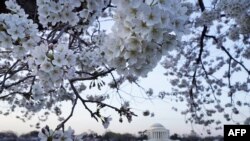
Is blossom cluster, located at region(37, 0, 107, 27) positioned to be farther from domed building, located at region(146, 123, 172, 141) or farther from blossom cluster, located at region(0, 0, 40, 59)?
domed building, located at region(146, 123, 172, 141)

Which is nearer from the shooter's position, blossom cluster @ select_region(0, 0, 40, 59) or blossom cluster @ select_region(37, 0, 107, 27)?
blossom cluster @ select_region(0, 0, 40, 59)

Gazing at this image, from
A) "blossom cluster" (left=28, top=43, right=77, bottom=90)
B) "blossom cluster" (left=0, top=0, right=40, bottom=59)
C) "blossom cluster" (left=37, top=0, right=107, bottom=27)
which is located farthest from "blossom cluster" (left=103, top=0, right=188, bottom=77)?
"blossom cluster" (left=37, top=0, right=107, bottom=27)

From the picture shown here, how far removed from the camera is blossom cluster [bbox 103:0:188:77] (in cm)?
179

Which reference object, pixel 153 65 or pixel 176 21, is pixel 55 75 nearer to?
pixel 153 65

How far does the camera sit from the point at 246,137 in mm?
6832

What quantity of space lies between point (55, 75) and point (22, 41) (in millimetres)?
347

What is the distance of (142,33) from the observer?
179cm

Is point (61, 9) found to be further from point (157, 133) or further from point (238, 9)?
point (157, 133)

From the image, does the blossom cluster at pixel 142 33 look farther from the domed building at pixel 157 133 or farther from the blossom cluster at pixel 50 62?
the domed building at pixel 157 133

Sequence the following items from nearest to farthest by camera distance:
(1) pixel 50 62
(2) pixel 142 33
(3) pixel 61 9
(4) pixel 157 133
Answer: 1. (2) pixel 142 33
2. (1) pixel 50 62
3. (3) pixel 61 9
4. (4) pixel 157 133

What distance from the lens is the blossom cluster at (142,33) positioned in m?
1.79

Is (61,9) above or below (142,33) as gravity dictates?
above

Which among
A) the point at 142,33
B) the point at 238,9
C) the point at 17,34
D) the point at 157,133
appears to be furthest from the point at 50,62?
the point at 157,133

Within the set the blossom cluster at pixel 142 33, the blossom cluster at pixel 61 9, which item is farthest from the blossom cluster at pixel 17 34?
the blossom cluster at pixel 142 33
